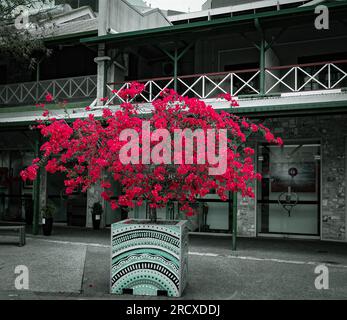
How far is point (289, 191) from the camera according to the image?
1194 cm

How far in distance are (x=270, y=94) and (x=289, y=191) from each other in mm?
3187

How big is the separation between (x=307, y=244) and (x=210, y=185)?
241 inches

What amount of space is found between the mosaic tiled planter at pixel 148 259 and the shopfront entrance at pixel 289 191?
6784mm

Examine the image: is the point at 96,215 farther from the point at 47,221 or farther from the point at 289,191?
the point at 289,191

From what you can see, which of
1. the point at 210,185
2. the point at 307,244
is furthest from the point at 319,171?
the point at 210,185

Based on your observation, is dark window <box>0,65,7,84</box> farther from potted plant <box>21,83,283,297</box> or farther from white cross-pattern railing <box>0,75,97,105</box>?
potted plant <box>21,83,283,297</box>

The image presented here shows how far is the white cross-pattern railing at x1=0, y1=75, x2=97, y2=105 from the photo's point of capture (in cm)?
1459

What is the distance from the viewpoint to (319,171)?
1170 cm

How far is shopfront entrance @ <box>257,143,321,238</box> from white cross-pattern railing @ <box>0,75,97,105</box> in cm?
657

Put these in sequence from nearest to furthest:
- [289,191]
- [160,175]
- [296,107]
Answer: [160,175]
[296,107]
[289,191]

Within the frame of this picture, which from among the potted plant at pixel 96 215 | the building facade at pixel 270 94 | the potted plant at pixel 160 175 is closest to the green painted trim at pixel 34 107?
the building facade at pixel 270 94

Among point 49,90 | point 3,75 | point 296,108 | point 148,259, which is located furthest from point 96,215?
point 148,259

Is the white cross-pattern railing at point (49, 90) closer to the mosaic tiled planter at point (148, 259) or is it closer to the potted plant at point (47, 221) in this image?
the potted plant at point (47, 221)
